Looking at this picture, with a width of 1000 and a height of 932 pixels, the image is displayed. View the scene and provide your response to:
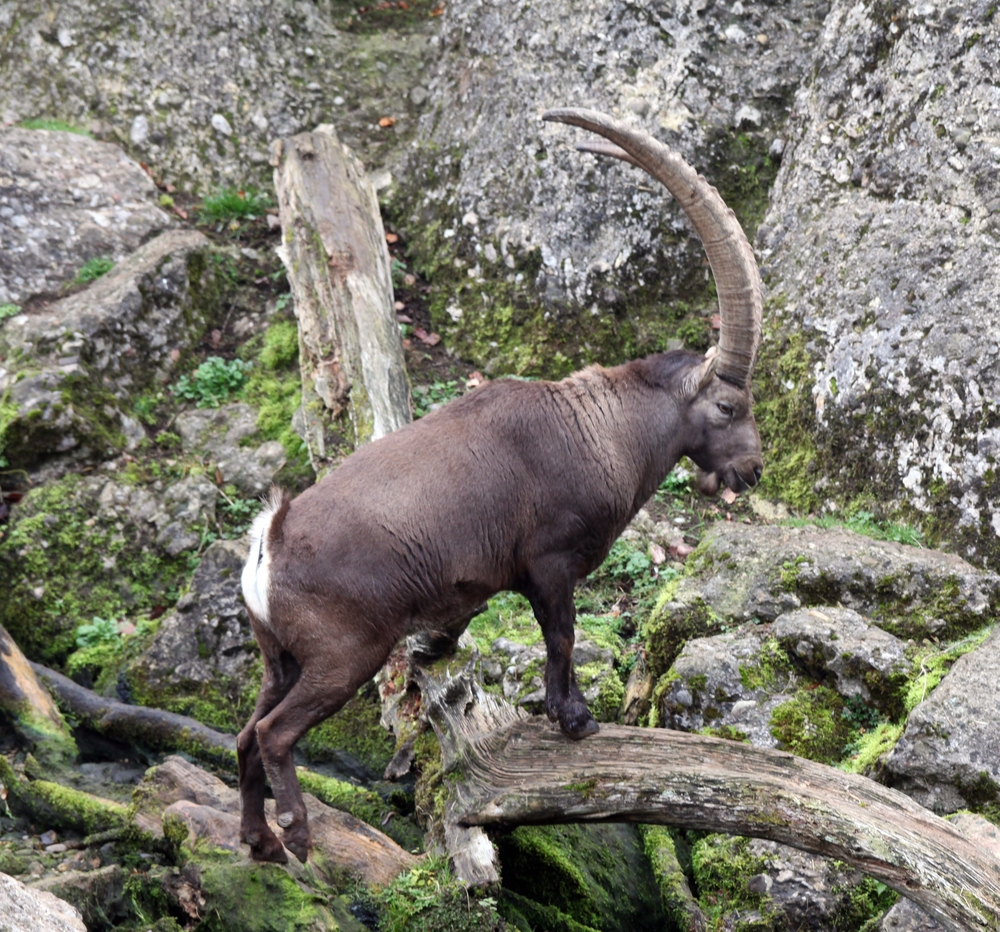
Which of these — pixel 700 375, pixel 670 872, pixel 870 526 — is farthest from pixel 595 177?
pixel 670 872

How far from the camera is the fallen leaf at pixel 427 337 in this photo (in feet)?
31.3

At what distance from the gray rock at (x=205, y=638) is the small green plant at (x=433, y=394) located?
213 centimetres

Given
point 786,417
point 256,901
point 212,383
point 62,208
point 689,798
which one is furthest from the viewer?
point 62,208

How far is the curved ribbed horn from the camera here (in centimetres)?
483

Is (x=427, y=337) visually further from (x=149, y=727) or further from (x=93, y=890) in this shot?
(x=93, y=890)

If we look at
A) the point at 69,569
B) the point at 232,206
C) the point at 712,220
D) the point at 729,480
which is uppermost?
the point at 712,220

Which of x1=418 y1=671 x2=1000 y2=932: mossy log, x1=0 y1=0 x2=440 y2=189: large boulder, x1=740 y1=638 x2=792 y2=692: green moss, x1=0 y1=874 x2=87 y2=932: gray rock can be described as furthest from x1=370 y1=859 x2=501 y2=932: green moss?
x1=0 y1=0 x2=440 y2=189: large boulder

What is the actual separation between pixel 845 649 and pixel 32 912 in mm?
4350

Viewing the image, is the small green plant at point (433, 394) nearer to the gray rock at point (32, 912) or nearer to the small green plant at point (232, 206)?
the small green plant at point (232, 206)

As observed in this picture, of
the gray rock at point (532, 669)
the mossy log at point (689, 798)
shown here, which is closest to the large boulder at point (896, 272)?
the gray rock at point (532, 669)

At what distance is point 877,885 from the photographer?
16.1 ft

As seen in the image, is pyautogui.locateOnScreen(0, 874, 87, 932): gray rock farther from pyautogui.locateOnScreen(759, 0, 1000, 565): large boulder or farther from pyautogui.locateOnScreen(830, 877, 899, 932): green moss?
pyautogui.locateOnScreen(759, 0, 1000, 565): large boulder

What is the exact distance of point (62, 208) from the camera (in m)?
9.71

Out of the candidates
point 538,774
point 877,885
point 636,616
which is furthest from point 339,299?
point 877,885
